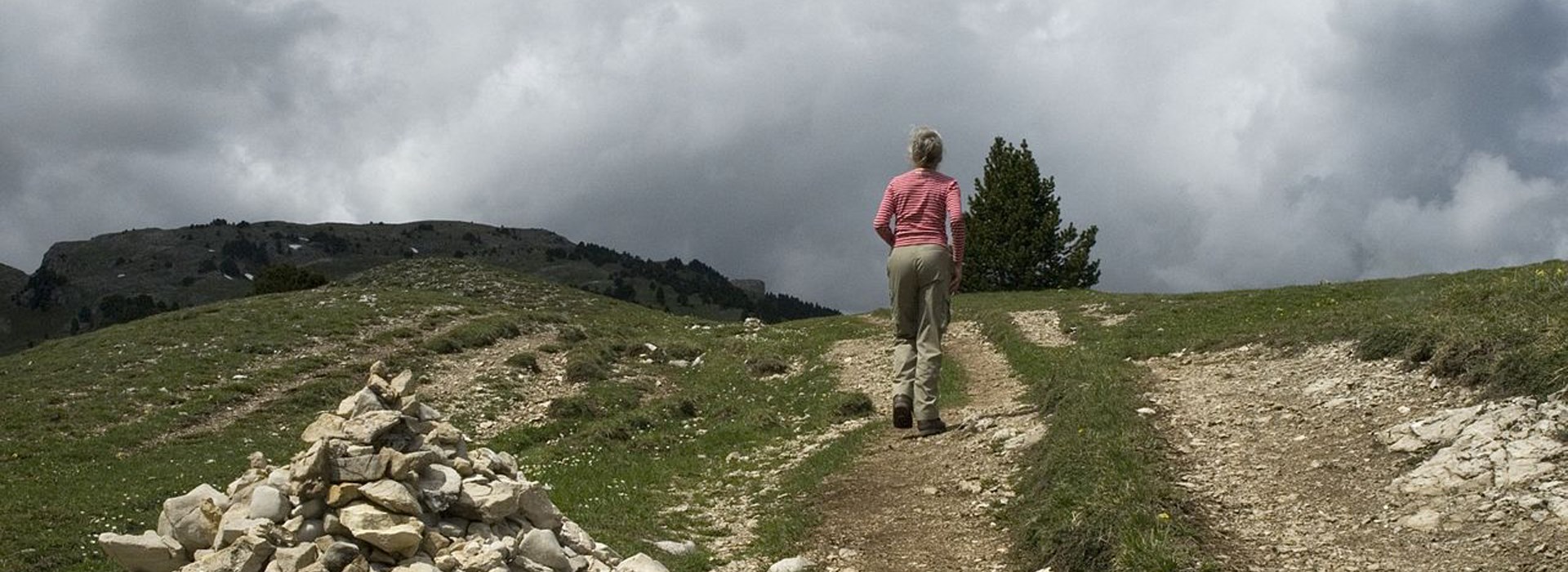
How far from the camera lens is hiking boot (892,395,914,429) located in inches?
575

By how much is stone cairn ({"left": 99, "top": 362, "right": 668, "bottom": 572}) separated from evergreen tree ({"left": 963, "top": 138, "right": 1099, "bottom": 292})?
195ft

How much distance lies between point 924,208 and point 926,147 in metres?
0.88

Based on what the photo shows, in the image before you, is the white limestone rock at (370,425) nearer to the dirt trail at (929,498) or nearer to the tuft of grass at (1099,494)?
the dirt trail at (929,498)

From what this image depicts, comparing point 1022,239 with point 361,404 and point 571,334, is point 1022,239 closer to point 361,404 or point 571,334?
point 571,334

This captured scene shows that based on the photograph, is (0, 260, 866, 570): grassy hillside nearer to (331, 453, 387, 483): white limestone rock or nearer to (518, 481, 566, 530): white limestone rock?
(518, 481, 566, 530): white limestone rock

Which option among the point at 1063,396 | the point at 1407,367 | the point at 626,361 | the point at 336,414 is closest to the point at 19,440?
the point at 626,361

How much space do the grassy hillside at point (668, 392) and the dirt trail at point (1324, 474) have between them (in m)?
0.41

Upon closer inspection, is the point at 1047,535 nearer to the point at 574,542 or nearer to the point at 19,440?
the point at 574,542

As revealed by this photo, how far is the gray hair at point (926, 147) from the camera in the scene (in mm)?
13477

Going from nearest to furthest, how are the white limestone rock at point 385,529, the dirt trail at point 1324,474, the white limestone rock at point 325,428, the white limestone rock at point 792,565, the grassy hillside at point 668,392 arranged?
the dirt trail at point 1324,474 < the white limestone rock at point 385,529 < the white limestone rock at point 325,428 < the white limestone rock at point 792,565 < the grassy hillside at point 668,392

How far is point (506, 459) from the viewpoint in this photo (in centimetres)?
1007

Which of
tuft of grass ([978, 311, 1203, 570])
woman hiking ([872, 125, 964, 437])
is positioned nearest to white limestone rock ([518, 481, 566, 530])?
tuft of grass ([978, 311, 1203, 570])

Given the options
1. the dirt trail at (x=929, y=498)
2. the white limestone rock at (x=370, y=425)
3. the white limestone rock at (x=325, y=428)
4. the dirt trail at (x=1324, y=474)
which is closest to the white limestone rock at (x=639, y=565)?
the dirt trail at (x=929, y=498)

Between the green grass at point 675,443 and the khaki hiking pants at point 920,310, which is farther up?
the khaki hiking pants at point 920,310
